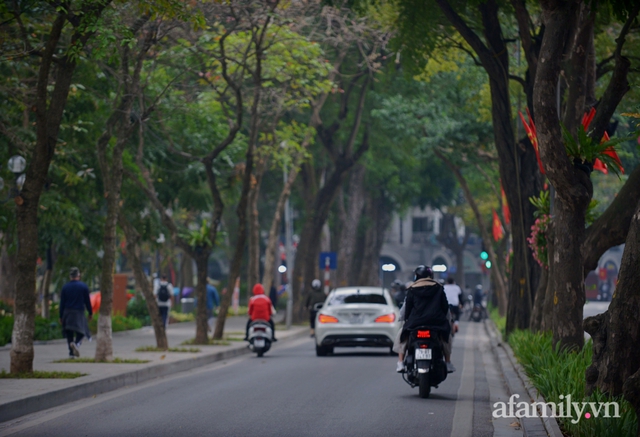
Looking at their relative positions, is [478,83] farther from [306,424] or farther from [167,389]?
[306,424]

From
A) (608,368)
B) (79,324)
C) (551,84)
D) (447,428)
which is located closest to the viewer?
(608,368)

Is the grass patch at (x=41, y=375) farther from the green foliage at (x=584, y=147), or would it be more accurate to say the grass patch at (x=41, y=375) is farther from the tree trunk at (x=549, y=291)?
the green foliage at (x=584, y=147)

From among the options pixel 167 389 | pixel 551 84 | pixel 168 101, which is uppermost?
pixel 168 101

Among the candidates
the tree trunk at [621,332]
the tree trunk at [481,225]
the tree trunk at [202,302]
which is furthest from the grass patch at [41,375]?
the tree trunk at [481,225]

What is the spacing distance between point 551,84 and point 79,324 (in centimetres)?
1041

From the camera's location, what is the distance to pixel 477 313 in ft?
161

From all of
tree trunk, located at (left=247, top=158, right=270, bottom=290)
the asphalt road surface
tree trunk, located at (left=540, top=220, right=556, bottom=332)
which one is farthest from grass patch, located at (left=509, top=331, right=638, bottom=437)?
tree trunk, located at (left=247, top=158, right=270, bottom=290)

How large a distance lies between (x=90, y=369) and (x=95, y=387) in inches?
85.1

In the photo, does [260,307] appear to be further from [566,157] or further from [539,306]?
[566,157]

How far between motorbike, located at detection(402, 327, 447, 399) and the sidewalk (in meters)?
4.45

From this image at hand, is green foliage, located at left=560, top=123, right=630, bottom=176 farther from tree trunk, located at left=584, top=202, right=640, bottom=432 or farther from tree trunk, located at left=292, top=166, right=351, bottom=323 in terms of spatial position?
tree trunk, located at left=292, top=166, right=351, bottom=323

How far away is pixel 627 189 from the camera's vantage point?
15.2m

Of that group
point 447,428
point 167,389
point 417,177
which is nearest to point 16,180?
point 167,389

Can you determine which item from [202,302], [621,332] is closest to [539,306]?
[202,302]
